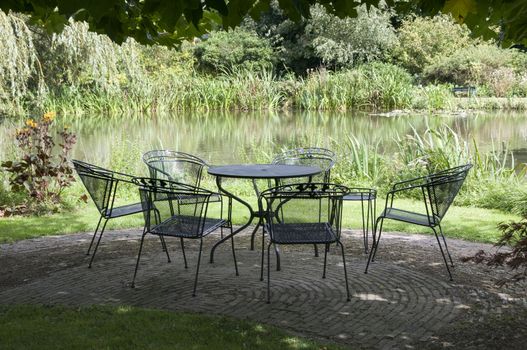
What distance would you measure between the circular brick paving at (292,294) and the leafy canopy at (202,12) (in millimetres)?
1720

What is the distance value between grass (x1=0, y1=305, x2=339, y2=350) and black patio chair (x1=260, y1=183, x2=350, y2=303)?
0.65 m

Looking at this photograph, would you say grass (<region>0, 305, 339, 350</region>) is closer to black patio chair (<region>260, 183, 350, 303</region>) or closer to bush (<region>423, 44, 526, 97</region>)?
black patio chair (<region>260, 183, 350, 303</region>)

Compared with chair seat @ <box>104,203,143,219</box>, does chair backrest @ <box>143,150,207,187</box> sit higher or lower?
higher

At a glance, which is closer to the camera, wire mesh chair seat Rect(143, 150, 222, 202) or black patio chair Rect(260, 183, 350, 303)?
black patio chair Rect(260, 183, 350, 303)

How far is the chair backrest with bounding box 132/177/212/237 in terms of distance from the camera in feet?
15.4

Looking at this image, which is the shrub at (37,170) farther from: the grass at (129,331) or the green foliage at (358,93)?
the green foliage at (358,93)

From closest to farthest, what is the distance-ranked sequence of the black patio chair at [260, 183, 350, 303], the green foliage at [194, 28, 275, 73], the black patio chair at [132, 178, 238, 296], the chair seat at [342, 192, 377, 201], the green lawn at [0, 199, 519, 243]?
1. the black patio chair at [260, 183, 350, 303]
2. the black patio chair at [132, 178, 238, 296]
3. the chair seat at [342, 192, 377, 201]
4. the green lawn at [0, 199, 519, 243]
5. the green foliage at [194, 28, 275, 73]

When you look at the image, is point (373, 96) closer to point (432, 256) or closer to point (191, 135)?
point (191, 135)

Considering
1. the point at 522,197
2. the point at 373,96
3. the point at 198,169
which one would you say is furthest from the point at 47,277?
the point at 373,96

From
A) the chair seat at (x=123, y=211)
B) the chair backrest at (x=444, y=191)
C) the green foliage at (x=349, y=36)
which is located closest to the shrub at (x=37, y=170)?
the chair seat at (x=123, y=211)

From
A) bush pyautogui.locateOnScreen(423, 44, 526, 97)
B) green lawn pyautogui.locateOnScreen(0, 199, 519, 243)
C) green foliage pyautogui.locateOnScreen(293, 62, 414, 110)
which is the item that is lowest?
green lawn pyautogui.locateOnScreen(0, 199, 519, 243)

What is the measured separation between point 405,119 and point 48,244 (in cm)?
1794

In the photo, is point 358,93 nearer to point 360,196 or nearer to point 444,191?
point 360,196

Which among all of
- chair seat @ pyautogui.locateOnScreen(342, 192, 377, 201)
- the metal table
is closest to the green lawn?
chair seat @ pyautogui.locateOnScreen(342, 192, 377, 201)
